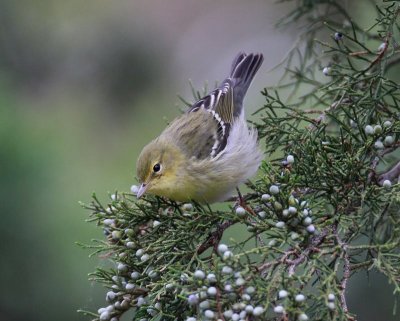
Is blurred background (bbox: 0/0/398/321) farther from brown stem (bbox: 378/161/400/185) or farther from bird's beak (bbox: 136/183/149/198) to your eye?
brown stem (bbox: 378/161/400/185)

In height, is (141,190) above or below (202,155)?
below

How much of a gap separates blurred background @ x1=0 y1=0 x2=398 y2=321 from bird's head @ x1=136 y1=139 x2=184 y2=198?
0.24m

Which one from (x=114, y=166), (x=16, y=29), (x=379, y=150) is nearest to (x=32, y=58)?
(x=16, y=29)

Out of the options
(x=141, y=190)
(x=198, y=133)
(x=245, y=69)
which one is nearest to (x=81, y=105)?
(x=245, y=69)

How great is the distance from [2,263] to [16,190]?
48 cm

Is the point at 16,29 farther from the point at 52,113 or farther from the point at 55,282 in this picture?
the point at 55,282

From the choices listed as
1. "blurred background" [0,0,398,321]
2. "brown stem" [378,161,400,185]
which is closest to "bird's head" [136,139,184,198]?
"blurred background" [0,0,398,321]


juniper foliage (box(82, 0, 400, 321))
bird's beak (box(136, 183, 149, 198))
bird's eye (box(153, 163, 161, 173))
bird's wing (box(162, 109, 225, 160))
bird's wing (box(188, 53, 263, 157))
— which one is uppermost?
bird's wing (box(188, 53, 263, 157))

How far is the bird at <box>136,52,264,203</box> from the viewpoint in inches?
141

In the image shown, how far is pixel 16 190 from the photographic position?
14.8 ft

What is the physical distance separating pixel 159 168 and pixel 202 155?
42cm

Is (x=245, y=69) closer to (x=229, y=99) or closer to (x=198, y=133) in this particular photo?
(x=229, y=99)

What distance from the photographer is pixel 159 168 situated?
3.69 meters

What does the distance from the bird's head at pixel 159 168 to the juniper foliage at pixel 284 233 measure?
177 mm
